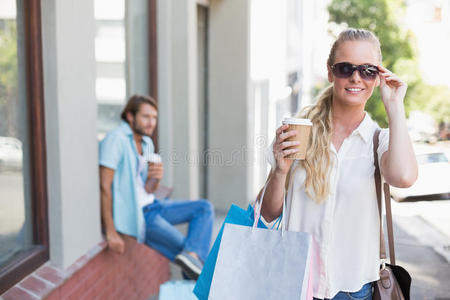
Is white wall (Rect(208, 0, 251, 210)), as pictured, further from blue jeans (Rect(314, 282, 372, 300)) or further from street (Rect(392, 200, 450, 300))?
blue jeans (Rect(314, 282, 372, 300))

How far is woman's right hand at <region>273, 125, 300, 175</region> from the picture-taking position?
1.72 meters

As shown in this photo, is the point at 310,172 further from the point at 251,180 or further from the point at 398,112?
the point at 251,180

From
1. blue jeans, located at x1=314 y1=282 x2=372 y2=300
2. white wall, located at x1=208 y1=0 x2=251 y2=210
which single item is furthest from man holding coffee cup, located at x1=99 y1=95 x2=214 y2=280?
white wall, located at x1=208 y1=0 x2=251 y2=210

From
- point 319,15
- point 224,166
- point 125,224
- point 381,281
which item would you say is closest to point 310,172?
point 381,281

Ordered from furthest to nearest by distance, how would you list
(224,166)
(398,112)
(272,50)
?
(272,50) → (224,166) → (398,112)

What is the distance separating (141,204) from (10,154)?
1.28 m

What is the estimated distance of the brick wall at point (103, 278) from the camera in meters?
2.78

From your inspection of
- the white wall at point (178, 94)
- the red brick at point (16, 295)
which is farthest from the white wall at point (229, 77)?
the red brick at point (16, 295)

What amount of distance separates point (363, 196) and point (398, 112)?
1.11ft

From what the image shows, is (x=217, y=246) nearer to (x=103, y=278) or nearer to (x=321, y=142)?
(x=321, y=142)

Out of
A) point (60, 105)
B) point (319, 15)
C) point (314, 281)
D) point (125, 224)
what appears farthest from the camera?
point (319, 15)

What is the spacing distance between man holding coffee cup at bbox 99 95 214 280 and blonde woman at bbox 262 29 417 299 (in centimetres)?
200

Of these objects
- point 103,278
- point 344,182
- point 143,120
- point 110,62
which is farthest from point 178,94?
point 344,182

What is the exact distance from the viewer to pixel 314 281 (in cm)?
185
